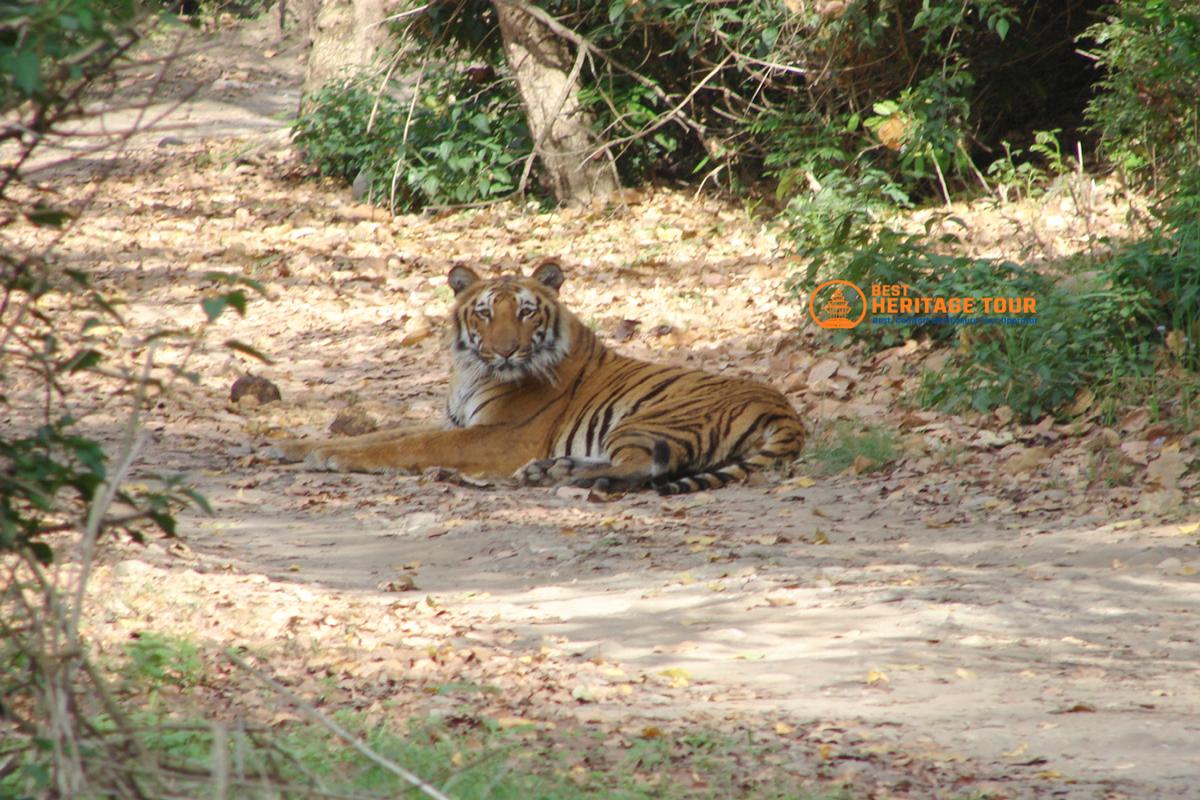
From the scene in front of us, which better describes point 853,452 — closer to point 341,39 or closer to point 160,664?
point 160,664

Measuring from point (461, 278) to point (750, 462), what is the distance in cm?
188

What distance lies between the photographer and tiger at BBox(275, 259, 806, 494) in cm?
657

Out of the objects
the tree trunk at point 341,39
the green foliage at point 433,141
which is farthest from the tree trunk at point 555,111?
the tree trunk at point 341,39

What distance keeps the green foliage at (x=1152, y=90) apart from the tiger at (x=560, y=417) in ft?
11.1

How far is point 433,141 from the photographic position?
12656 mm

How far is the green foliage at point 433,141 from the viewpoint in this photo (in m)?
12.4

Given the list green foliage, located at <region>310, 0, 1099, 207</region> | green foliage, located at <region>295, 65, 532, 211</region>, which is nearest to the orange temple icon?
green foliage, located at <region>310, 0, 1099, 207</region>

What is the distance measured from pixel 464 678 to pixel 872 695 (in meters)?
1.03

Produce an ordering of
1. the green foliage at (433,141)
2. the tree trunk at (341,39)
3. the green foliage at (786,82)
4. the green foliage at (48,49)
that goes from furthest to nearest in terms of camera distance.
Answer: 1. the tree trunk at (341,39)
2. the green foliage at (433,141)
3. the green foliage at (786,82)
4. the green foliage at (48,49)

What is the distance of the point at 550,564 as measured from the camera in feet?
16.5

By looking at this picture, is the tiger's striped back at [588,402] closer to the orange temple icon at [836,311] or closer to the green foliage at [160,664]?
the orange temple icon at [836,311]

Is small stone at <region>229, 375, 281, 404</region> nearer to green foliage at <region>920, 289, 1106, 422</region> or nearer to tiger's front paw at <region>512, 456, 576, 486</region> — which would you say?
tiger's front paw at <region>512, 456, 576, 486</region>

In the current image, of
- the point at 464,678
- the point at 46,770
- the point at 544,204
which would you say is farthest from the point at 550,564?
the point at 544,204

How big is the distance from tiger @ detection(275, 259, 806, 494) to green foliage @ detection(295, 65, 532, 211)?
16.6 ft
